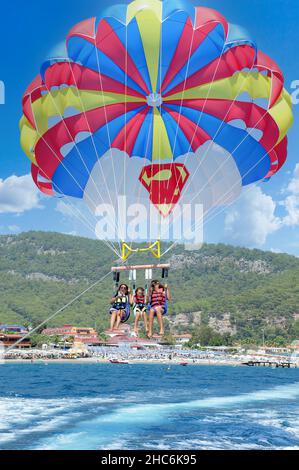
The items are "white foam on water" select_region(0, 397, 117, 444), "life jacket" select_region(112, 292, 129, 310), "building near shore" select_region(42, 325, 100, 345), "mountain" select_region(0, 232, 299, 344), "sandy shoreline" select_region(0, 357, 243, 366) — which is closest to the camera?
"life jacket" select_region(112, 292, 129, 310)

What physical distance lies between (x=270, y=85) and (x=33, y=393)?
3081cm

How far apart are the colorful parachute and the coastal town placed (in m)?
75.4

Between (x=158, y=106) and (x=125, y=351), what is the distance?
103612 mm

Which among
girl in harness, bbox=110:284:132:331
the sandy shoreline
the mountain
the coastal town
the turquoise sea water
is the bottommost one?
the turquoise sea water

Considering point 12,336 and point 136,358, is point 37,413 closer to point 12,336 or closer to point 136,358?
point 136,358

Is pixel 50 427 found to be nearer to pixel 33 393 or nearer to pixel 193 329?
pixel 33 393

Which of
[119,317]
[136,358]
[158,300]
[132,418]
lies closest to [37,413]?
[132,418]

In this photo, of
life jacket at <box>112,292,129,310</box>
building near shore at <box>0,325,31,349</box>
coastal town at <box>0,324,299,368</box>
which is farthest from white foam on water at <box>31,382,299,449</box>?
building near shore at <box>0,325,31,349</box>

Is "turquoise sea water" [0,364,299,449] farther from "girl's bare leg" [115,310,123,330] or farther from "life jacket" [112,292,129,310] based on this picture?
"life jacket" [112,292,129,310]

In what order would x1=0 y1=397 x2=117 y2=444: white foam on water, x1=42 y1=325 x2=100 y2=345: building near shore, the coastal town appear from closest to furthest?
x1=0 y1=397 x2=117 y2=444: white foam on water → the coastal town → x1=42 y1=325 x2=100 y2=345: building near shore

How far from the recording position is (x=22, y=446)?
18531mm

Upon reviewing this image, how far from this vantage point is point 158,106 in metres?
15.5

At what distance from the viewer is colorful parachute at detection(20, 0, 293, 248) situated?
45.7 ft


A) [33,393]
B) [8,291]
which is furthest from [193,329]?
[33,393]
